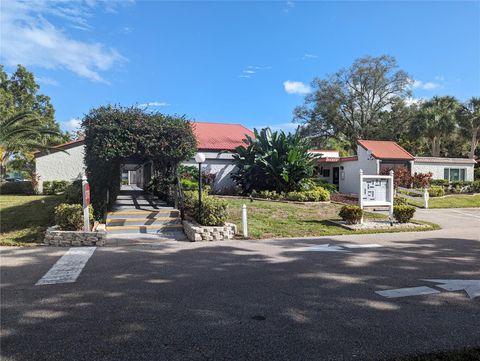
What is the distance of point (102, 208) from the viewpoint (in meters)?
11.3

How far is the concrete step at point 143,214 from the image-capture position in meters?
11.3

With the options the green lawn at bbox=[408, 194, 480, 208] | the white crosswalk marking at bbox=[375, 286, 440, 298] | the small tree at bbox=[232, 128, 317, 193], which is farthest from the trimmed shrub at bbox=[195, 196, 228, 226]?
the green lawn at bbox=[408, 194, 480, 208]

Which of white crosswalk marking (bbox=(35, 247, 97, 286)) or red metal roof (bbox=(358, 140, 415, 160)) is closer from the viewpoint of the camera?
white crosswalk marking (bbox=(35, 247, 97, 286))

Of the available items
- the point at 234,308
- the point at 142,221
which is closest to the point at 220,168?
the point at 142,221

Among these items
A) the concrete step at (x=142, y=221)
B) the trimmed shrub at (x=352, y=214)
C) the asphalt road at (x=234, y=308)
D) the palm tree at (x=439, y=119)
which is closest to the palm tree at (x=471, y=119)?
the palm tree at (x=439, y=119)

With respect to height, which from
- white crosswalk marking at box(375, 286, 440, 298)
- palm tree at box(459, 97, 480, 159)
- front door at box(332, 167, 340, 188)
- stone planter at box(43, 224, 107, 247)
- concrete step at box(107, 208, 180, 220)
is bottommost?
white crosswalk marking at box(375, 286, 440, 298)

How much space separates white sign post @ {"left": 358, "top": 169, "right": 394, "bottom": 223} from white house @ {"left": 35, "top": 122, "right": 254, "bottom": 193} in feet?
30.7

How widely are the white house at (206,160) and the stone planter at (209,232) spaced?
10586 mm

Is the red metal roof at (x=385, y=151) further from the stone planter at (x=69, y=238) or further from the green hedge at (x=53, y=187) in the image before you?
the stone planter at (x=69, y=238)

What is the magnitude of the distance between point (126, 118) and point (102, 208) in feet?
9.74

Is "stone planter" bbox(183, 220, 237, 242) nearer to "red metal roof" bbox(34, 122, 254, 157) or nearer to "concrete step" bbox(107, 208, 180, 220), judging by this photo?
"concrete step" bbox(107, 208, 180, 220)

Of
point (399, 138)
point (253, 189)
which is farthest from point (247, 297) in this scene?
point (399, 138)

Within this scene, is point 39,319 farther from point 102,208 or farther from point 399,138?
point 399,138

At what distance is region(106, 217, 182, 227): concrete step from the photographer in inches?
427
